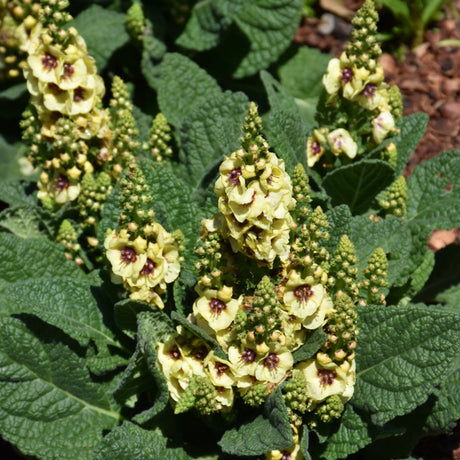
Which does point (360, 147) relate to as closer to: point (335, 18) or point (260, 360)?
point (260, 360)

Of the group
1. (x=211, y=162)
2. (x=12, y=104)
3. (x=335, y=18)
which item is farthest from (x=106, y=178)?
(x=335, y=18)

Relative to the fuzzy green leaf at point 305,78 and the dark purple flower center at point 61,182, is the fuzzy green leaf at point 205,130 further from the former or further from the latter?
the fuzzy green leaf at point 305,78

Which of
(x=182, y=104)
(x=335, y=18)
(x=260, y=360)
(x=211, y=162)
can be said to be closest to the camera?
(x=260, y=360)

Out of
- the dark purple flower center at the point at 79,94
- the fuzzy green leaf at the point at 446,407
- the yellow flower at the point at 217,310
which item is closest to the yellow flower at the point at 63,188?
the dark purple flower center at the point at 79,94

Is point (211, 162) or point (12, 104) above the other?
point (211, 162)

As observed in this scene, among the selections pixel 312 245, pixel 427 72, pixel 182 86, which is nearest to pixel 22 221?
pixel 182 86

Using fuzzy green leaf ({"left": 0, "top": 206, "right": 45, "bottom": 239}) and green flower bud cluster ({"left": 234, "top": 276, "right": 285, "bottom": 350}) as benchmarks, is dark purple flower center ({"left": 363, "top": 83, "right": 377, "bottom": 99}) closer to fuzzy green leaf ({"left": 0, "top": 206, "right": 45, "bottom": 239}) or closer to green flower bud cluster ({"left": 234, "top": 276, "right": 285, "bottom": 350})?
green flower bud cluster ({"left": 234, "top": 276, "right": 285, "bottom": 350})

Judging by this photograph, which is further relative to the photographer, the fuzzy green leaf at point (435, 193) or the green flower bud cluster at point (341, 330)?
the fuzzy green leaf at point (435, 193)
